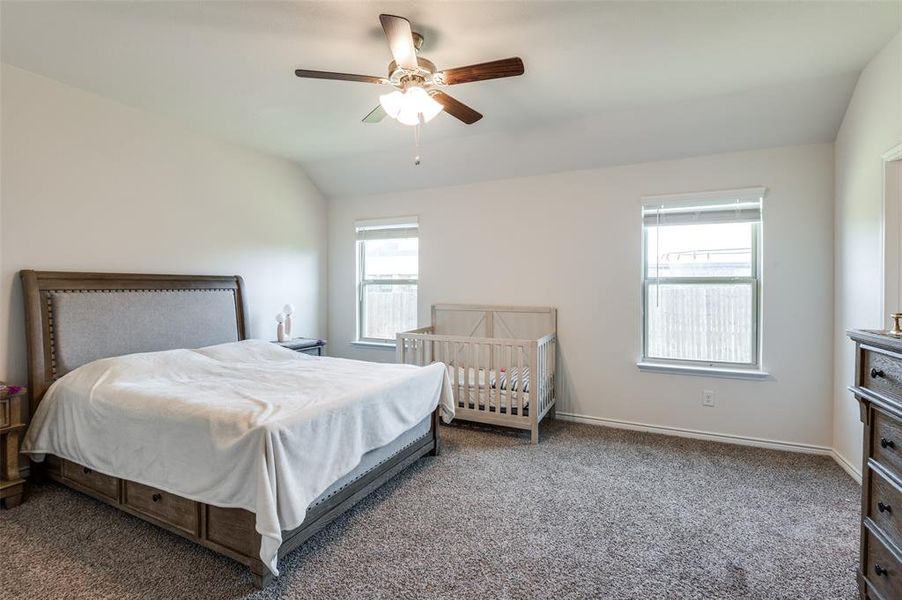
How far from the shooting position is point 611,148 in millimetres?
3461

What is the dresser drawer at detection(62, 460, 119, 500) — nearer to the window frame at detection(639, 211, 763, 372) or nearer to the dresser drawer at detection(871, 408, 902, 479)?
the dresser drawer at detection(871, 408, 902, 479)

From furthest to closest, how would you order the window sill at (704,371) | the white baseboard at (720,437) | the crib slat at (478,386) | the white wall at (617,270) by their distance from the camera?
the crib slat at (478,386) → the window sill at (704,371) → the white wall at (617,270) → the white baseboard at (720,437)

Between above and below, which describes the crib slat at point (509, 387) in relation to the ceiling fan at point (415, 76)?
below

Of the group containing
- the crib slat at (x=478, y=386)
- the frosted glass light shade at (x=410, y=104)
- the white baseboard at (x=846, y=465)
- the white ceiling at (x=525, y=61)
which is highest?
the white ceiling at (x=525, y=61)

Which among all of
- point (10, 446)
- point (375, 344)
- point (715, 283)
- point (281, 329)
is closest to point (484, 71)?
point (715, 283)

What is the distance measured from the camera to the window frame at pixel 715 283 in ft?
10.7

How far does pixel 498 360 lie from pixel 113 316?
2817 millimetres

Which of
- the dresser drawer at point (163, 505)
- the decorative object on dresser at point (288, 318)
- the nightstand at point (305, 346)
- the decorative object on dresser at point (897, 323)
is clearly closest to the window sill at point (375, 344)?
the nightstand at point (305, 346)

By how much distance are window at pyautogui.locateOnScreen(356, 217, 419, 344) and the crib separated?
0.59 meters

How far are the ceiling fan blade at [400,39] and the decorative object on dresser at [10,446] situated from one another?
2.65 meters

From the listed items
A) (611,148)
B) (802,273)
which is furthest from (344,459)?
(802,273)

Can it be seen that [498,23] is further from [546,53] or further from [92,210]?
[92,210]

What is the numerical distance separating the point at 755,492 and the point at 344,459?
239cm

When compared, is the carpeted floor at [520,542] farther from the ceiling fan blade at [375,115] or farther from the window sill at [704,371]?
the ceiling fan blade at [375,115]
